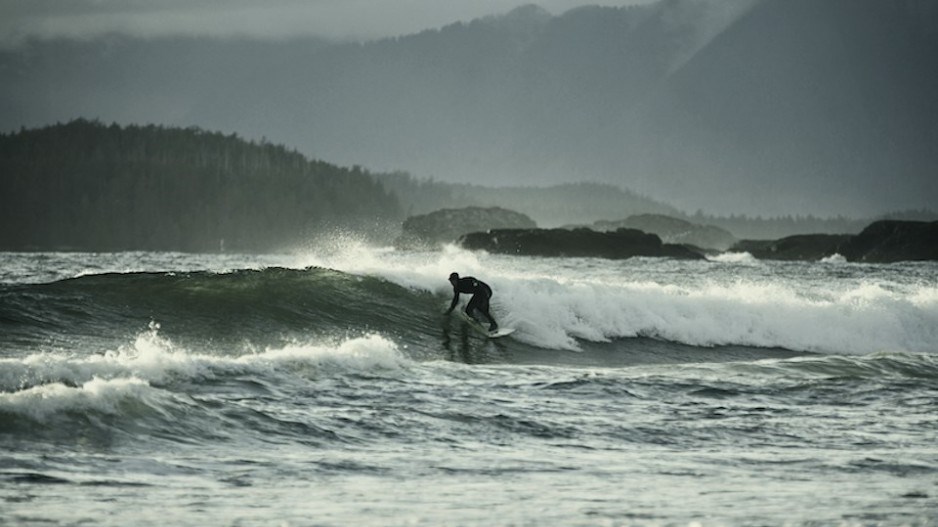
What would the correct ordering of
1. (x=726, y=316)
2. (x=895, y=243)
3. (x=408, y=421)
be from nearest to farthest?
(x=408, y=421), (x=726, y=316), (x=895, y=243)

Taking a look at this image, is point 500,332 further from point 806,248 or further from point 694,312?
point 806,248

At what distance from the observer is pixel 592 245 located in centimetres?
11038

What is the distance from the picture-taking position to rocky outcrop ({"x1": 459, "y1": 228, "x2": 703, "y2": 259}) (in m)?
108

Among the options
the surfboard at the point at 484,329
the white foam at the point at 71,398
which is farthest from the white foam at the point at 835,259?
the white foam at the point at 71,398

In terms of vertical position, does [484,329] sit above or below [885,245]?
below

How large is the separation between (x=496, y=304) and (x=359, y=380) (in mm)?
13306

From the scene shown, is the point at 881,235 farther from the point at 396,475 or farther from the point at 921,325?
the point at 396,475

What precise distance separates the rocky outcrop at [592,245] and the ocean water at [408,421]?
78.7 metres

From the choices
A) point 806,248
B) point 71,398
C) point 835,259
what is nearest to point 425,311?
point 71,398

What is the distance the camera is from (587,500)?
9.63 m

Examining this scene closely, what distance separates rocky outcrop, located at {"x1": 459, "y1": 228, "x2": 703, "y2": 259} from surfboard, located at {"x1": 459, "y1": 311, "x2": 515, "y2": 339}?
78884 millimetres

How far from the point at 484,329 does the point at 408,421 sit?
44.9ft

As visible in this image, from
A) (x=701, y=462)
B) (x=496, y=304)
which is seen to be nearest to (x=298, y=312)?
(x=496, y=304)

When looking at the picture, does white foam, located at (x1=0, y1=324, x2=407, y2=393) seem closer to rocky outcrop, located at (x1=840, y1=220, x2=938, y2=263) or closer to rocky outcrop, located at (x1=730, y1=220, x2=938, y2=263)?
rocky outcrop, located at (x1=840, y1=220, x2=938, y2=263)
